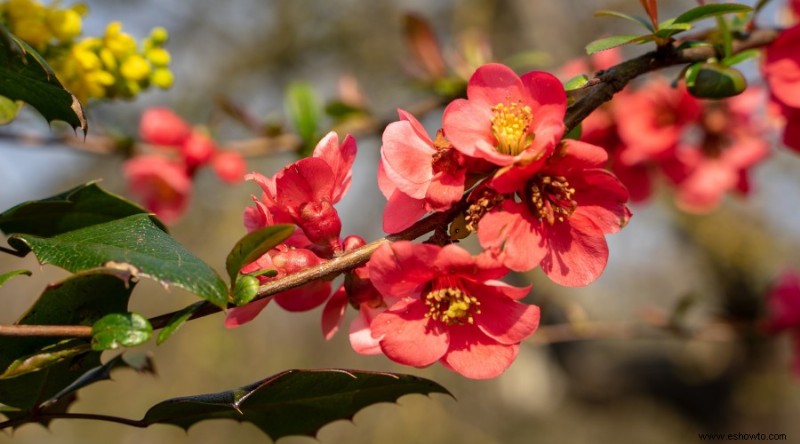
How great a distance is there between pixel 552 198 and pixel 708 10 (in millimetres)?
257

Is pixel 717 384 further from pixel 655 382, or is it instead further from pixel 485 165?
Answer: pixel 485 165

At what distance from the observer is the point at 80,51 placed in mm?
828

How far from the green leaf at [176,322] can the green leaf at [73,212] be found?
0.14m

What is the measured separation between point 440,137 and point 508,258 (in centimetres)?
15

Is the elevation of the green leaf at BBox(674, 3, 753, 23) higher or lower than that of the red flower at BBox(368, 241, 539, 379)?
higher

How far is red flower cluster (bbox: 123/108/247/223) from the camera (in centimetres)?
147

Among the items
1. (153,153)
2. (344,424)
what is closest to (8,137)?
(153,153)

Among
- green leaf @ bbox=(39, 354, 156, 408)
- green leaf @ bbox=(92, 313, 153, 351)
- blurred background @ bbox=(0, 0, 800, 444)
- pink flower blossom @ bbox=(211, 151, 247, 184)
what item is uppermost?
green leaf @ bbox=(92, 313, 153, 351)

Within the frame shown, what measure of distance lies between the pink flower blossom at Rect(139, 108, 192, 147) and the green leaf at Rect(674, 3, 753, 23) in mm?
1133

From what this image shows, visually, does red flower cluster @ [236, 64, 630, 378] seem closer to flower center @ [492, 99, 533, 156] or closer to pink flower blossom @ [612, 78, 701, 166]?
flower center @ [492, 99, 533, 156]

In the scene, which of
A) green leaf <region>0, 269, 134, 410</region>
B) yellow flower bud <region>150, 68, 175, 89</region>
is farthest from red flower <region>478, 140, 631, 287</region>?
yellow flower bud <region>150, 68, 175, 89</region>

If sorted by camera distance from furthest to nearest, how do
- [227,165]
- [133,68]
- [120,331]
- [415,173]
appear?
[227,165] < [133,68] < [415,173] < [120,331]

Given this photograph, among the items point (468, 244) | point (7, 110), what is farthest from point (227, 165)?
point (468, 244)

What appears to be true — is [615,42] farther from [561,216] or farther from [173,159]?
[173,159]
